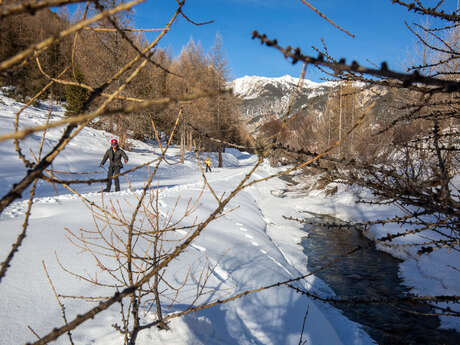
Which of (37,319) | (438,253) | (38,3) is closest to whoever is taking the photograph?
(38,3)

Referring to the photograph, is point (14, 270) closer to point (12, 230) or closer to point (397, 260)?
point (12, 230)

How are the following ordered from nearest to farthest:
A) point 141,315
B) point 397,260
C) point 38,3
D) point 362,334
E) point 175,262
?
point 38,3 < point 141,315 < point 175,262 < point 362,334 < point 397,260

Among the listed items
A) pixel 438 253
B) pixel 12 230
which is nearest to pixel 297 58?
pixel 12 230

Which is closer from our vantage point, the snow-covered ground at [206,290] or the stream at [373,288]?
the snow-covered ground at [206,290]

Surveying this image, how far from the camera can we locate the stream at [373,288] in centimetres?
374

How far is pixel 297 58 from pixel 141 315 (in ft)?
6.65

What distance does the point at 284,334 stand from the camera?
2.62 meters

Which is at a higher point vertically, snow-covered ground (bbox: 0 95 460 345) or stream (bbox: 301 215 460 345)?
snow-covered ground (bbox: 0 95 460 345)

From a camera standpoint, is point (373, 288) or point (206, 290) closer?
point (206, 290)

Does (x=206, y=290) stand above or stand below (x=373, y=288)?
above

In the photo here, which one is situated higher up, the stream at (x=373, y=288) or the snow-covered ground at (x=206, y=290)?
the snow-covered ground at (x=206, y=290)

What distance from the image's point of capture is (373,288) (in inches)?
194

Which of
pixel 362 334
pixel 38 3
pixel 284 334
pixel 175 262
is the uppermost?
pixel 38 3

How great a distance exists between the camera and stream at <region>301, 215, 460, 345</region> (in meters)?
3.74
